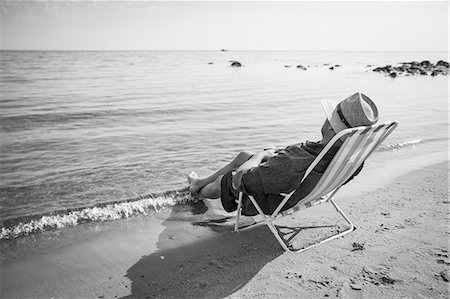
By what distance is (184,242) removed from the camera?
375cm

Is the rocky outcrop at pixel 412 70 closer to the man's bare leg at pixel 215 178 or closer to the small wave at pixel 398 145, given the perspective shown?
the small wave at pixel 398 145

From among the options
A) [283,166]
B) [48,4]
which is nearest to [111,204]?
[283,166]

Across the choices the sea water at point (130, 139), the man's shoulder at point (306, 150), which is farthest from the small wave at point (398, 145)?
the man's shoulder at point (306, 150)

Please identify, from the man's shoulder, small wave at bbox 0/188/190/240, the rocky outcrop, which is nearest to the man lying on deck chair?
the man's shoulder

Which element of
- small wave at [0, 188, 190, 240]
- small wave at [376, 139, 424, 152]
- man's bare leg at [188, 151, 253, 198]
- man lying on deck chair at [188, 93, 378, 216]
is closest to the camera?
man lying on deck chair at [188, 93, 378, 216]

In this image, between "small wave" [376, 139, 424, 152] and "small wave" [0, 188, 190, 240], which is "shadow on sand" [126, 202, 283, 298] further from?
"small wave" [376, 139, 424, 152]

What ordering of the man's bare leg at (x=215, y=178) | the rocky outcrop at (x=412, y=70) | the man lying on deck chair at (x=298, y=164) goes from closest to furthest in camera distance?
the man lying on deck chair at (x=298, y=164) < the man's bare leg at (x=215, y=178) < the rocky outcrop at (x=412, y=70)

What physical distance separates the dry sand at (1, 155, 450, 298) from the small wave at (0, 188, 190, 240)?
0.23 m

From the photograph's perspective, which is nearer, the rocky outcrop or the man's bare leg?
the man's bare leg

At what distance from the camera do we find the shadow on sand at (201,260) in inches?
115

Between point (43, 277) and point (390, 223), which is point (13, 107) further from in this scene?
point (390, 223)

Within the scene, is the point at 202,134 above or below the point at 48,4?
below

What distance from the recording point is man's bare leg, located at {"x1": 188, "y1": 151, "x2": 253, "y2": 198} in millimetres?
4234

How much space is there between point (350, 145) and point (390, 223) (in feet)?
4.89
